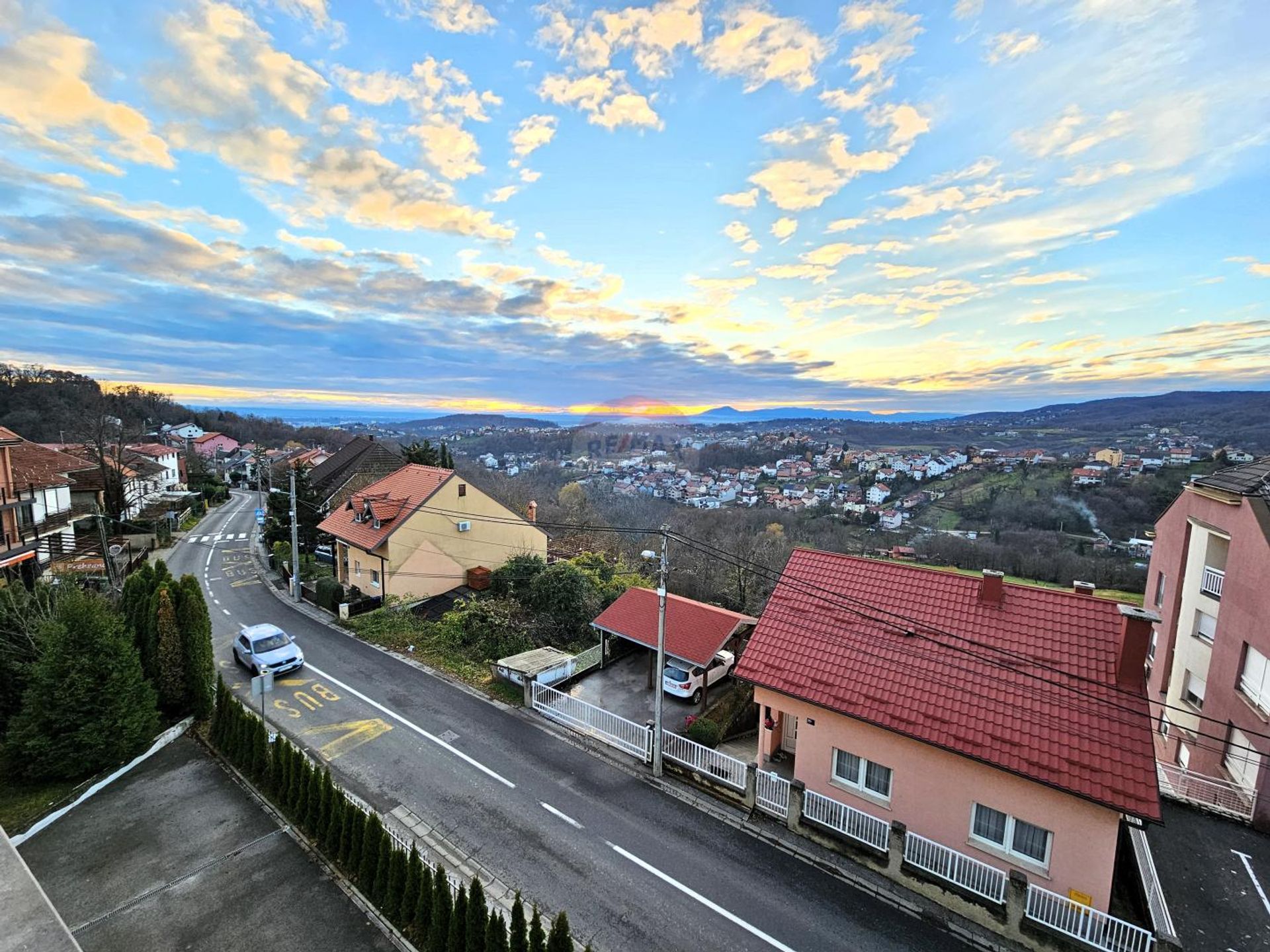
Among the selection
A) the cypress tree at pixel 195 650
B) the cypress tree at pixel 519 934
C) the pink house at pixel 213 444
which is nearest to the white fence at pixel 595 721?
the cypress tree at pixel 519 934

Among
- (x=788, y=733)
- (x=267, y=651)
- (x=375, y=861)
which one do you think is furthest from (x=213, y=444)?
(x=788, y=733)

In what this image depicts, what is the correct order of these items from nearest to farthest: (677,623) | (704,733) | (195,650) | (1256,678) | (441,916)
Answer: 1. (441,916)
2. (1256,678)
3. (704,733)
4. (195,650)
5. (677,623)

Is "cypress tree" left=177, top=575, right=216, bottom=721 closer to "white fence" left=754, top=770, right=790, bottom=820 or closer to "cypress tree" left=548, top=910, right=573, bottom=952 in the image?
"cypress tree" left=548, top=910, right=573, bottom=952

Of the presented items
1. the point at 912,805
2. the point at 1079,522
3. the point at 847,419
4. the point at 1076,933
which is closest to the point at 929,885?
the point at 912,805

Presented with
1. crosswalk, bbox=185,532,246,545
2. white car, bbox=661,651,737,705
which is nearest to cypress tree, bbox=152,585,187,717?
white car, bbox=661,651,737,705

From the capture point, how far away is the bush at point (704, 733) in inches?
523

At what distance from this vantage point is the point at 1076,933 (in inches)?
323

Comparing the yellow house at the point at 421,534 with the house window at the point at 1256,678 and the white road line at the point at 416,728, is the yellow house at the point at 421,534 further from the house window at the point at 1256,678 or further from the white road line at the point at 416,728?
the house window at the point at 1256,678

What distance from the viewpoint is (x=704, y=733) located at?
43.6 feet

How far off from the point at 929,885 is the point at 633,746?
6.69 meters

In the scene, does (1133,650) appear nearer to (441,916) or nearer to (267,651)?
(441,916)

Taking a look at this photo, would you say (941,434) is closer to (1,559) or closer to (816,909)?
(816,909)

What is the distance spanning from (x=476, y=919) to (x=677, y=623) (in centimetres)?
1083

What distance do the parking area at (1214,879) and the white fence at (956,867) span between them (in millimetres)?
2802
